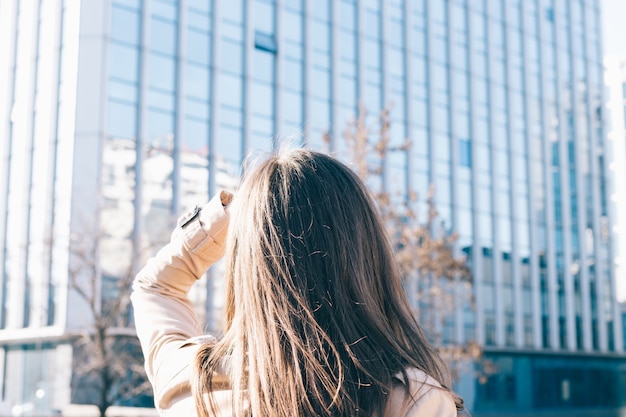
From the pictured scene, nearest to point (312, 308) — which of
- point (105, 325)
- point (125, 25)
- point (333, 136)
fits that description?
point (105, 325)

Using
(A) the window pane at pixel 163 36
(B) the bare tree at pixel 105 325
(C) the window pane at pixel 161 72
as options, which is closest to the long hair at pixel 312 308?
(B) the bare tree at pixel 105 325

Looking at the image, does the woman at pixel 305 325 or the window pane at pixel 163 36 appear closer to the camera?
the woman at pixel 305 325

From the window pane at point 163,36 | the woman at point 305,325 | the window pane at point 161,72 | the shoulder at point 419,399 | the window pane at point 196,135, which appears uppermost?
the window pane at point 163,36

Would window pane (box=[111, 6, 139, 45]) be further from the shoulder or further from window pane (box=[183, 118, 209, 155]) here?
the shoulder

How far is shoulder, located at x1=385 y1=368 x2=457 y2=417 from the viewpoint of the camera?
142 cm

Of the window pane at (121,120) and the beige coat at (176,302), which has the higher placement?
the window pane at (121,120)

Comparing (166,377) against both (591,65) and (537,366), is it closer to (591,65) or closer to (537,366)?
(537,366)

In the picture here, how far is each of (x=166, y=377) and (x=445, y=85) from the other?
4109 cm

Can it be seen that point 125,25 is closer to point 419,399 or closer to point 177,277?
point 177,277

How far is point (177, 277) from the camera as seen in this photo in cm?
190

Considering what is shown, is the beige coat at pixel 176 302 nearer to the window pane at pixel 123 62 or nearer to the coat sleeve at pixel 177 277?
the coat sleeve at pixel 177 277

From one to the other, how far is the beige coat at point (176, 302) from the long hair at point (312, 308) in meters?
0.09

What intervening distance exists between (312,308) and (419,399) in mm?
270

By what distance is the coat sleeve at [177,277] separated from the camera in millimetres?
1854
